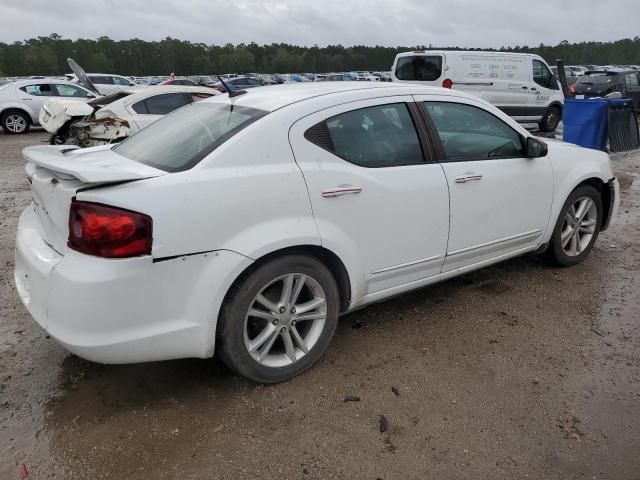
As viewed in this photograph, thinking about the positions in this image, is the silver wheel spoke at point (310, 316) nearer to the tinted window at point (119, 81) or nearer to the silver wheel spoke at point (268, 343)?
the silver wheel spoke at point (268, 343)

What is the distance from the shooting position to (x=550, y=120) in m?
14.9

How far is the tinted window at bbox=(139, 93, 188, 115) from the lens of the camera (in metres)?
9.35

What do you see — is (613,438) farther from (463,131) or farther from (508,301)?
(463,131)

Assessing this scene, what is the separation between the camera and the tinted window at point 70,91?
15344 millimetres

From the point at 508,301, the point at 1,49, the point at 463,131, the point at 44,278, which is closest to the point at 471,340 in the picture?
the point at 508,301

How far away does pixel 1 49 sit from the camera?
8100 centimetres

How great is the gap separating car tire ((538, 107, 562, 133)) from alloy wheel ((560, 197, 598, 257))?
11.4m

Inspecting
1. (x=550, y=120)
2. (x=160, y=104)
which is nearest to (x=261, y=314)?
(x=160, y=104)

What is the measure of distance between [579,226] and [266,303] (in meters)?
3.09

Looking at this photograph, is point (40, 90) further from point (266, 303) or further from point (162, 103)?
point (266, 303)

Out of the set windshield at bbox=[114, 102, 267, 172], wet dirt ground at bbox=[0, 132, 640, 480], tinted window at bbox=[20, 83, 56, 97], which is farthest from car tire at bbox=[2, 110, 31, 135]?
windshield at bbox=[114, 102, 267, 172]

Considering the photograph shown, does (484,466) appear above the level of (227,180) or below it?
below

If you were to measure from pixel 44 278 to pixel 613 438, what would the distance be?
110 inches

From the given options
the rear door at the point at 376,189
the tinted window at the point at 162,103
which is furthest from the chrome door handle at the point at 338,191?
the tinted window at the point at 162,103
